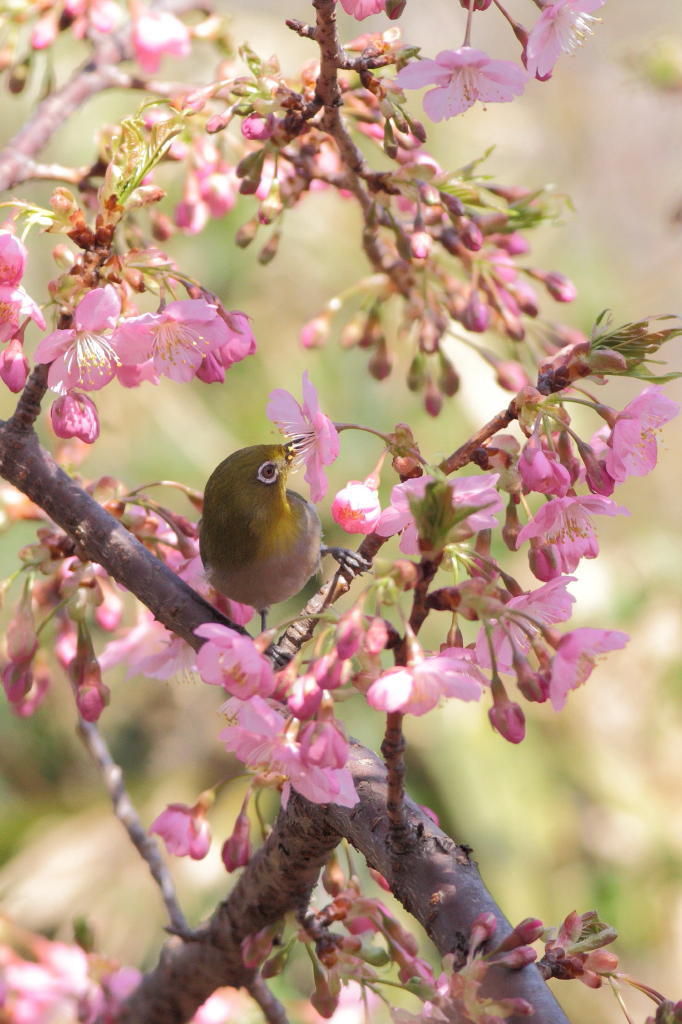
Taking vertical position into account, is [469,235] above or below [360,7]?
below

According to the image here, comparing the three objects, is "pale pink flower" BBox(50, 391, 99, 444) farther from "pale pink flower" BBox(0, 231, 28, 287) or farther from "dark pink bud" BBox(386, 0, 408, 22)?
"dark pink bud" BBox(386, 0, 408, 22)

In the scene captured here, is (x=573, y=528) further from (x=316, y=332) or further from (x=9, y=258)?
(x=316, y=332)

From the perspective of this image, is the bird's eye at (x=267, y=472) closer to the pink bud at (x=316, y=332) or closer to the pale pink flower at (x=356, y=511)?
the pink bud at (x=316, y=332)

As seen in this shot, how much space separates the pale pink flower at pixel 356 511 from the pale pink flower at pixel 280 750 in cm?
18

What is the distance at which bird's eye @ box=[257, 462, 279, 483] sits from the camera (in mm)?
1484

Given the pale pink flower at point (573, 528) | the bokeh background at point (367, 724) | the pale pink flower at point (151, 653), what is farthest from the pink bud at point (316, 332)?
the bokeh background at point (367, 724)

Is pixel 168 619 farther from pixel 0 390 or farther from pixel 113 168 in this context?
pixel 0 390

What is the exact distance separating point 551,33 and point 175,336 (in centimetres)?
45

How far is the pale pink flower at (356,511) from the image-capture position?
3.19ft

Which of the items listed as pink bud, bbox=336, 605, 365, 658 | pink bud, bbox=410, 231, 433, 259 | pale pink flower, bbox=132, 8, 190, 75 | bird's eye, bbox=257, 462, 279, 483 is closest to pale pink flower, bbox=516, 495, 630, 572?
pink bud, bbox=336, 605, 365, 658

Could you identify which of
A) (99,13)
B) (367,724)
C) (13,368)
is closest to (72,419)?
(13,368)

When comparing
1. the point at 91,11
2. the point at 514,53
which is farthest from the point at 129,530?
the point at 514,53

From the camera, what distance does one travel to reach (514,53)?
18.9 feet

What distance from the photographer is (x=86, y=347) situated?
1.01 meters
